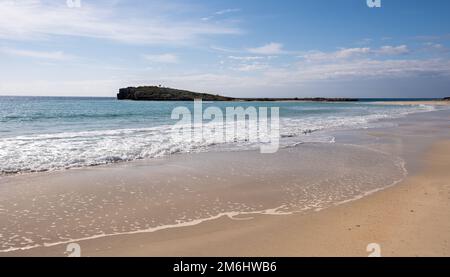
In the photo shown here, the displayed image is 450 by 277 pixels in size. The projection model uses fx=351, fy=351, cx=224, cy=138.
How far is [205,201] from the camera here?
7.00 metres

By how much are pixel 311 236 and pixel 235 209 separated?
1.74 m

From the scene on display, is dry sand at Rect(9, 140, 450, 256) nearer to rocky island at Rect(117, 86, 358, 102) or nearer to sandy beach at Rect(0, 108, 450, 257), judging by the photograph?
sandy beach at Rect(0, 108, 450, 257)

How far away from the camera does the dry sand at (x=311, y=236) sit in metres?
4.69

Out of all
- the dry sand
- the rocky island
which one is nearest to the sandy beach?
the dry sand

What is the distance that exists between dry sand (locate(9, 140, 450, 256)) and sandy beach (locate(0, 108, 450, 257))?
0.01 meters

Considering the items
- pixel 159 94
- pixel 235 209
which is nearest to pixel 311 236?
pixel 235 209

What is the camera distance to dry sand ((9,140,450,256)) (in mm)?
4691

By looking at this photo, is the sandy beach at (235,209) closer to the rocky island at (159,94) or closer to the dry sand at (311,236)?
the dry sand at (311,236)

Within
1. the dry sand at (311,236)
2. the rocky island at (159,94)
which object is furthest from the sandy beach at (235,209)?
the rocky island at (159,94)

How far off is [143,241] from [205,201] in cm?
210

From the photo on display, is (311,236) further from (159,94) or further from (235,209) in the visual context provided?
(159,94)

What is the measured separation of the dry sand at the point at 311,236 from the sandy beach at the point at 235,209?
15mm

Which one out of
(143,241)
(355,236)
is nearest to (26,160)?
(143,241)
